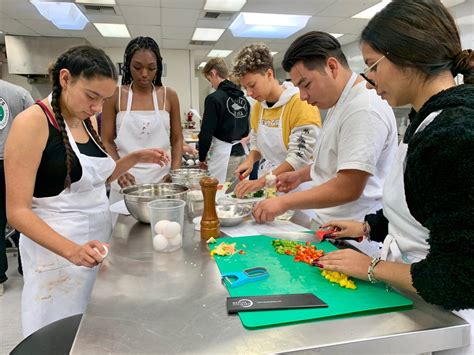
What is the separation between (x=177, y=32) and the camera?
6.43 m

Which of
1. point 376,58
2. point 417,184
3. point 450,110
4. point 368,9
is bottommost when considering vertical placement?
point 417,184

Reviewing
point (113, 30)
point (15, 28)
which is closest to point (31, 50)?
point (15, 28)

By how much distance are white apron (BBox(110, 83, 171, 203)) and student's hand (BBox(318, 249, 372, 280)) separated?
146 centimetres

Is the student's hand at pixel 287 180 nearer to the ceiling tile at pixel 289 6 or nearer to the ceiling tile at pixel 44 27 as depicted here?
the ceiling tile at pixel 289 6

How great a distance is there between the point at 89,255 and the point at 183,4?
4496 mm

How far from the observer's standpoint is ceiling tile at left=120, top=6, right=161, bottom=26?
16.3 ft

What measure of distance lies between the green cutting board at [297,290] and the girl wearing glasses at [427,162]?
0.04m

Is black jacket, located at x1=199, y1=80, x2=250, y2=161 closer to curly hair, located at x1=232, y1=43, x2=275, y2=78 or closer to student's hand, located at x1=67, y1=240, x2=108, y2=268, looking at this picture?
curly hair, located at x1=232, y1=43, x2=275, y2=78

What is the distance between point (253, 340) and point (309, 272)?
12.4 inches

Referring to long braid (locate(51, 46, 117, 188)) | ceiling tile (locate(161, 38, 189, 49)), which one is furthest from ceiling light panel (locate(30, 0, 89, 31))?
long braid (locate(51, 46, 117, 188))

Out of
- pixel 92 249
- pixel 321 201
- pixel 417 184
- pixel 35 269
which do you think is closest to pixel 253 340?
pixel 417 184

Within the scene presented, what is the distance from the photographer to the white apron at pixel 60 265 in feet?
3.94

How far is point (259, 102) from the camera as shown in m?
2.41

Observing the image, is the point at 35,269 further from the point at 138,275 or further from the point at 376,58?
the point at 376,58
